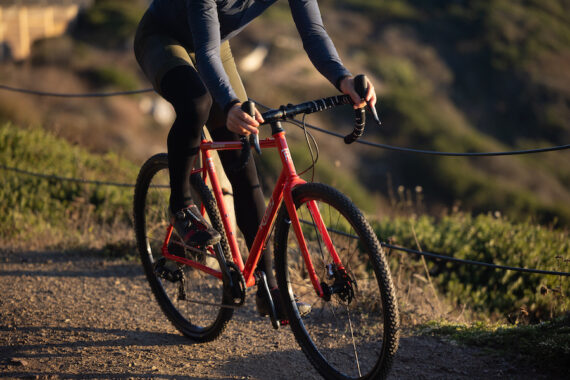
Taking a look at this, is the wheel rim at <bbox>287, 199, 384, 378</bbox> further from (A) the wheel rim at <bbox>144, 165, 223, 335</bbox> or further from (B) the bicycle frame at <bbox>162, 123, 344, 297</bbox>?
(A) the wheel rim at <bbox>144, 165, 223, 335</bbox>

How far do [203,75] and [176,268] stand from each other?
1.59 metres

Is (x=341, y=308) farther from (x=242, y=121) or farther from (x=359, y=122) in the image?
(x=242, y=121)

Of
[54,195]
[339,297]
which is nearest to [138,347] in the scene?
[339,297]

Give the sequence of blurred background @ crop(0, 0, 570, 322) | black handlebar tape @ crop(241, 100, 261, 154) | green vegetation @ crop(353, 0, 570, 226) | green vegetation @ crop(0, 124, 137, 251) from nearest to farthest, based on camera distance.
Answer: black handlebar tape @ crop(241, 100, 261, 154)
green vegetation @ crop(0, 124, 137, 251)
blurred background @ crop(0, 0, 570, 322)
green vegetation @ crop(353, 0, 570, 226)

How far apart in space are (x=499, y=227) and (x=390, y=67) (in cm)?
4947

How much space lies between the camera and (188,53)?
11.1 feet

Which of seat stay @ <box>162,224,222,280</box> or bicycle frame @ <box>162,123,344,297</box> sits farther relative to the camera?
seat stay @ <box>162,224,222,280</box>

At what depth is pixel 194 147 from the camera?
3.15 metres

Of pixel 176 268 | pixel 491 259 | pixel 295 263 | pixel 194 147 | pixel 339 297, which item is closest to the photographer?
pixel 339 297

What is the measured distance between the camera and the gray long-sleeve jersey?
2.78 meters

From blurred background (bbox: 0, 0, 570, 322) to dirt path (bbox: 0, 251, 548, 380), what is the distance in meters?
1.29

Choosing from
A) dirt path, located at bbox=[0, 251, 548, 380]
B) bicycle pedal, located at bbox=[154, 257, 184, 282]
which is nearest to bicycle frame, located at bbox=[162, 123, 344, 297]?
bicycle pedal, located at bbox=[154, 257, 184, 282]

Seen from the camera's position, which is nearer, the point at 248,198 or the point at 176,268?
the point at 248,198

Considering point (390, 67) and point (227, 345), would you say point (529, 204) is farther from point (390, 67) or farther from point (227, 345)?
point (227, 345)
